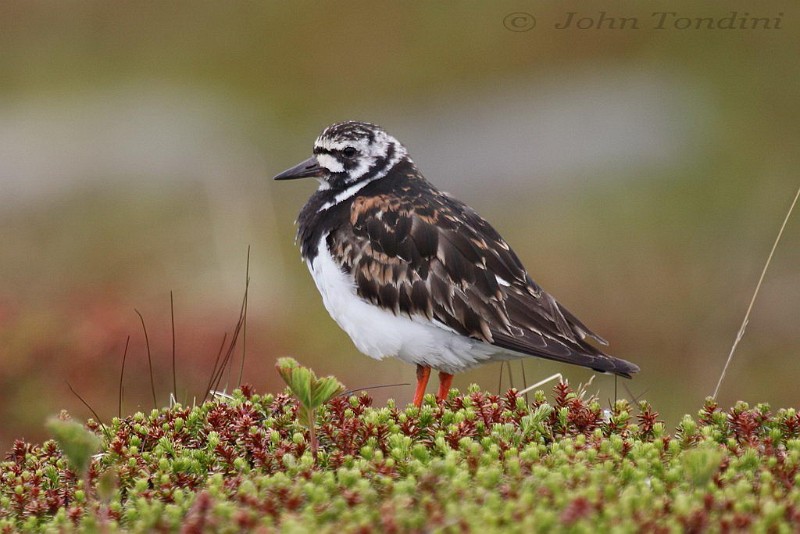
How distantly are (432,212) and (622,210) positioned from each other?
9217 millimetres

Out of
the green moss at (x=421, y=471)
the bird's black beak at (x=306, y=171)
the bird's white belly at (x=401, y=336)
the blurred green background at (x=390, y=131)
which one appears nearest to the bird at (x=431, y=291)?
the bird's white belly at (x=401, y=336)

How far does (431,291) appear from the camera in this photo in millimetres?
6938

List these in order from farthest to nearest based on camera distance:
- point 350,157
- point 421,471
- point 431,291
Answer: point 350,157
point 431,291
point 421,471

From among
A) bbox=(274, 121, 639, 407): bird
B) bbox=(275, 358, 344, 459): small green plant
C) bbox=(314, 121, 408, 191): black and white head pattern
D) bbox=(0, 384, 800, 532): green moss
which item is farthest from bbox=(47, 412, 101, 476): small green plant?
bbox=(314, 121, 408, 191): black and white head pattern

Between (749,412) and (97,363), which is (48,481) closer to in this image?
(749,412)

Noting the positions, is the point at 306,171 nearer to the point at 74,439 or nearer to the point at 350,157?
the point at 350,157

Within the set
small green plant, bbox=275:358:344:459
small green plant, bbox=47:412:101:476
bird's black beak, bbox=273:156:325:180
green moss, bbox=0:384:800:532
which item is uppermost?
bird's black beak, bbox=273:156:325:180

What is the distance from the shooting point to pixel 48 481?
507 cm

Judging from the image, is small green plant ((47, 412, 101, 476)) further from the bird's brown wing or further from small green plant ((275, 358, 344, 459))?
the bird's brown wing

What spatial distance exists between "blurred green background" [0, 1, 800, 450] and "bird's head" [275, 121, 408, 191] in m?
3.01

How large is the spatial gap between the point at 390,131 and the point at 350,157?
38.6ft

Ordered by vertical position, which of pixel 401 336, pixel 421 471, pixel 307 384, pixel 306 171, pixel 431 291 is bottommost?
pixel 421 471

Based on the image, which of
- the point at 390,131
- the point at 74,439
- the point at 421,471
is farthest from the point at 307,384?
the point at 390,131

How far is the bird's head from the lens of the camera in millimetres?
7836
